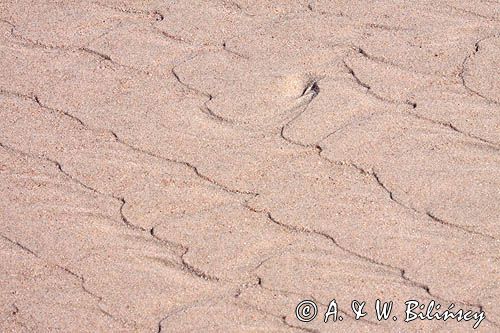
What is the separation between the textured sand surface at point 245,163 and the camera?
3.16 m

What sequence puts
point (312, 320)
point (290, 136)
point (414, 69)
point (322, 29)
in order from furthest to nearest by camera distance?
1. point (322, 29)
2. point (414, 69)
3. point (290, 136)
4. point (312, 320)

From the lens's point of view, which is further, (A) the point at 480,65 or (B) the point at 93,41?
(B) the point at 93,41

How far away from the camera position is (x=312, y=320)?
3047mm

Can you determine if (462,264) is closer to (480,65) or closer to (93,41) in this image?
(480,65)

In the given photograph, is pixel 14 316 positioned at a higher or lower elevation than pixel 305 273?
lower

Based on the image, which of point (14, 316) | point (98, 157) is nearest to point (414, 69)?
point (98, 157)

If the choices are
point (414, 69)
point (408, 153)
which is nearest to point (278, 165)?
point (408, 153)

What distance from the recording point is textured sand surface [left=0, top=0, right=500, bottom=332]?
10.4ft

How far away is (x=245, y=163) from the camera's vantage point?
3621mm

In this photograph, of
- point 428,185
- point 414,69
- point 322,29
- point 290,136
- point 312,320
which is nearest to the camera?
point 312,320

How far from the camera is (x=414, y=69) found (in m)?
3.95

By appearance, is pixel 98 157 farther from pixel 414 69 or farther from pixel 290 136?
pixel 414 69

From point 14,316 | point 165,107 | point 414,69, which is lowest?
point 14,316

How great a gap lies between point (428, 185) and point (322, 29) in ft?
3.24
